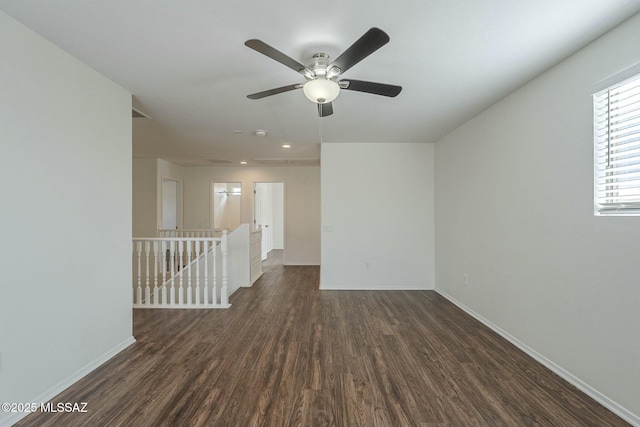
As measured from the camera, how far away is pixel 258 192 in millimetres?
7465

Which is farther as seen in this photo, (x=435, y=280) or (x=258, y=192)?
A: (x=258, y=192)

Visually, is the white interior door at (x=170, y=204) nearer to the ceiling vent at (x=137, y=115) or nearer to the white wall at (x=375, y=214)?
the ceiling vent at (x=137, y=115)

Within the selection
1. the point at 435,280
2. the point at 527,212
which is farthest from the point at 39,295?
the point at 435,280

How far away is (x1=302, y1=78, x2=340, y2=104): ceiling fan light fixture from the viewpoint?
1926 mm

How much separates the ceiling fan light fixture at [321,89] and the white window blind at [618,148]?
183cm

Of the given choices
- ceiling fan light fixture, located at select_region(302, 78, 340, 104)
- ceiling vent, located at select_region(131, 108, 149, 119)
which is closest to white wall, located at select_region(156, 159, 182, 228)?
ceiling vent, located at select_region(131, 108, 149, 119)

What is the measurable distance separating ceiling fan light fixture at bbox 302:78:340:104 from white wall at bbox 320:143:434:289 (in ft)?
8.68

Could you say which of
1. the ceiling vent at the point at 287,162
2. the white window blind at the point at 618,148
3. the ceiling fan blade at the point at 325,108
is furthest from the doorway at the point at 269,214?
the white window blind at the point at 618,148

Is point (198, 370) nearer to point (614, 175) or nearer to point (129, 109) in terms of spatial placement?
point (129, 109)

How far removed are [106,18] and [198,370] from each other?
252 centimetres

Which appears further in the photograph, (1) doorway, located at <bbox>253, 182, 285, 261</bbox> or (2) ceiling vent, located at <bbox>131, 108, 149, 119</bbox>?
(1) doorway, located at <bbox>253, 182, 285, 261</bbox>

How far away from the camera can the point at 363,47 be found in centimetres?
158

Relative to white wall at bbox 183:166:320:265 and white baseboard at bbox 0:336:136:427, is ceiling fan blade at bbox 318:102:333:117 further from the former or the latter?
white wall at bbox 183:166:320:265

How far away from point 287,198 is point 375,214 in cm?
288
